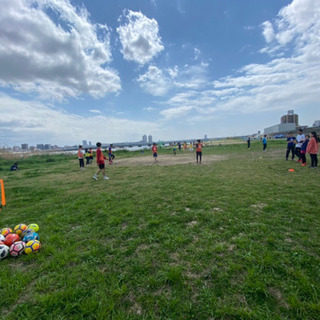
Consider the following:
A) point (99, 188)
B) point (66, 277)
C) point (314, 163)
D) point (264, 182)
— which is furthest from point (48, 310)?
point (314, 163)

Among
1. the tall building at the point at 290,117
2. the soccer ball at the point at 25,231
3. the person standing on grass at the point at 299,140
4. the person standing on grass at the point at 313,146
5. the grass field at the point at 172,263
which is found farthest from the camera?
A: the tall building at the point at 290,117

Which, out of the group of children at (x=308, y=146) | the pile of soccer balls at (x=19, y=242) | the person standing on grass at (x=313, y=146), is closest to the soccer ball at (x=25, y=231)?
the pile of soccer balls at (x=19, y=242)

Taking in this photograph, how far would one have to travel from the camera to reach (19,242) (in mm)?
3305

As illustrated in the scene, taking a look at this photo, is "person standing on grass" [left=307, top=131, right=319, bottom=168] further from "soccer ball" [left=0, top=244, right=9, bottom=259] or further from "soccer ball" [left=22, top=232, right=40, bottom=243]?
"soccer ball" [left=0, top=244, right=9, bottom=259]

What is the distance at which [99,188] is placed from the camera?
315 inches

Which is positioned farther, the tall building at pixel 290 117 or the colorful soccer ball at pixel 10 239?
the tall building at pixel 290 117

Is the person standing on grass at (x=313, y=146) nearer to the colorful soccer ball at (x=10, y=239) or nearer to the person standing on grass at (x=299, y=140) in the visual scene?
the person standing on grass at (x=299, y=140)

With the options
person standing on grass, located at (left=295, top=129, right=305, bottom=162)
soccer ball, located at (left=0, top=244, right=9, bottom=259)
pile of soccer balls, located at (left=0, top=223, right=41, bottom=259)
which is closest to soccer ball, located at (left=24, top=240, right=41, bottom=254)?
pile of soccer balls, located at (left=0, top=223, right=41, bottom=259)

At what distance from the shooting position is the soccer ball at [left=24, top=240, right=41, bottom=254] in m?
3.21

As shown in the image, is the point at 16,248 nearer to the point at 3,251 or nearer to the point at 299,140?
the point at 3,251

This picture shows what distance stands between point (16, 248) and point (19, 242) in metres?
0.13

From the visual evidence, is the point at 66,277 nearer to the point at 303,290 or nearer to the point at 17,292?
the point at 17,292

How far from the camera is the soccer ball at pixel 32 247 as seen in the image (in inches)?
126

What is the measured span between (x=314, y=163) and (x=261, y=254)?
1162cm
